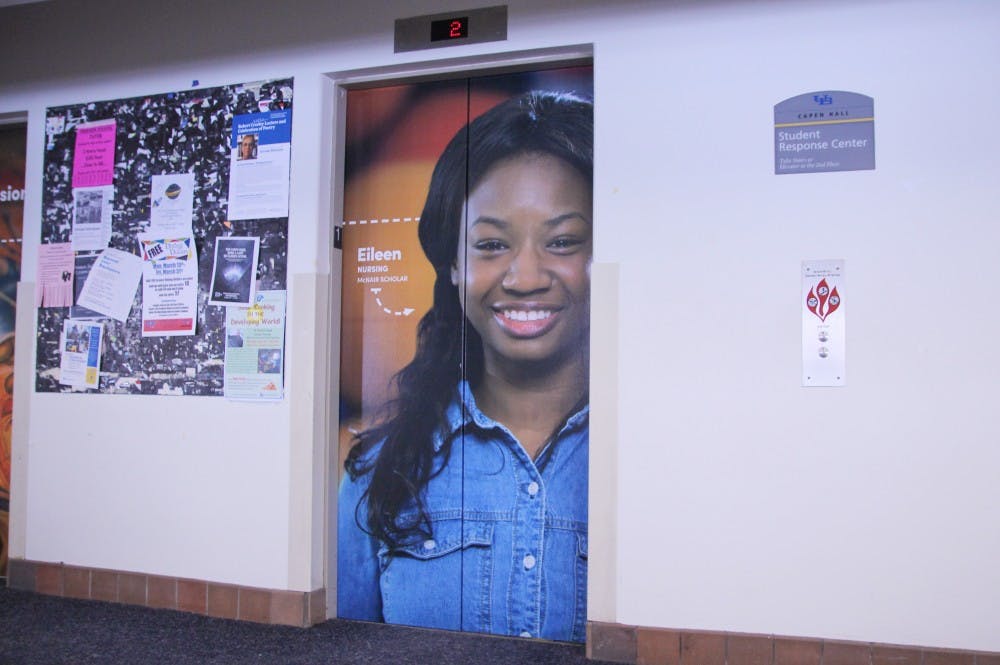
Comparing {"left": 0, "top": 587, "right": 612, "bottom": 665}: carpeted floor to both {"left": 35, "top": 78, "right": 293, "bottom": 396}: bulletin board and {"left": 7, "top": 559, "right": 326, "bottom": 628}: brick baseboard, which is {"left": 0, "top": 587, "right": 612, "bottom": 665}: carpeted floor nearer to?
{"left": 7, "top": 559, "right": 326, "bottom": 628}: brick baseboard

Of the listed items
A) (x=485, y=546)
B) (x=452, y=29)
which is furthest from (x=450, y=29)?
(x=485, y=546)

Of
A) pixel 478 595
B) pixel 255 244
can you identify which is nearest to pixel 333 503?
pixel 478 595

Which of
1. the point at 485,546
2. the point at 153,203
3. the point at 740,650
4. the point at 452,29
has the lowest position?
the point at 740,650

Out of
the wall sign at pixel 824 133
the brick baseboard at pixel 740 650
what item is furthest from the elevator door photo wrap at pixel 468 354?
the wall sign at pixel 824 133

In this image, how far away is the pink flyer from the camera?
4.12 metres

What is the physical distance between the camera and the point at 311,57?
3777 mm

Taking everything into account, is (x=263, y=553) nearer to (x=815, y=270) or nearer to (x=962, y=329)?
(x=815, y=270)

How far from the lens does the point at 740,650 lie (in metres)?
3.06

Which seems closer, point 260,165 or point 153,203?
point 260,165

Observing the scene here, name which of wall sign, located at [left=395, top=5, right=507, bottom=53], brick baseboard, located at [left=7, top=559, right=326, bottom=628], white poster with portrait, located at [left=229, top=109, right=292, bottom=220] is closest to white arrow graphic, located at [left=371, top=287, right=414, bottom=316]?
white poster with portrait, located at [left=229, top=109, right=292, bottom=220]

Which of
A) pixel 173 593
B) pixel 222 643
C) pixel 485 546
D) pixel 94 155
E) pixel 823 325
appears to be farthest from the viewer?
pixel 94 155

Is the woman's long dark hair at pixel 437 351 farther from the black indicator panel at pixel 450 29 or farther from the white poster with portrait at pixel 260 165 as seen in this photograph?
the white poster with portrait at pixel 260 165

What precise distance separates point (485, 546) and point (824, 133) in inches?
85.0

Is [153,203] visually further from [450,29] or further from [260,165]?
[450,29]
